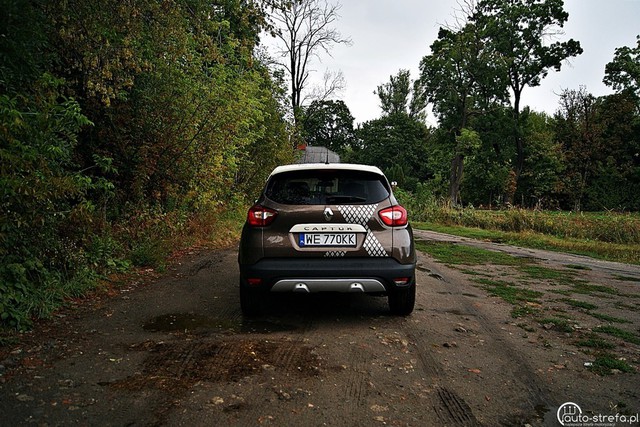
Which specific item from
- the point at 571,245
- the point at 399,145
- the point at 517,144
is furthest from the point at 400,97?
the point at 571,245

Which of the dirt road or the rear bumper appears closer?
the dirt road

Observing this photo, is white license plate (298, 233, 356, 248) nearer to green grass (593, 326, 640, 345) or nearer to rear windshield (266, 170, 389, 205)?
rear windshield (266, 170, 389, 205)

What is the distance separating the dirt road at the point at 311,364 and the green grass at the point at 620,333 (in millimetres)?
35

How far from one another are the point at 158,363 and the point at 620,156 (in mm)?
43654

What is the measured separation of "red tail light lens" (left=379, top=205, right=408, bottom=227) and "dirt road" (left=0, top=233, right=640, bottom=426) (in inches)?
41.2

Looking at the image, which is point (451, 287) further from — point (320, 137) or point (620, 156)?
point (320, 137)

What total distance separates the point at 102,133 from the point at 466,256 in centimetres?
802

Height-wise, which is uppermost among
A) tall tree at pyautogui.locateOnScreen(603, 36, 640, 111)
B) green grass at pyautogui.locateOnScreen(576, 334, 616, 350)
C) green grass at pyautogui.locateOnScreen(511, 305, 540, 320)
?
tall tree at pyautogui.locateOnScreen(603, 36, 640, 111)

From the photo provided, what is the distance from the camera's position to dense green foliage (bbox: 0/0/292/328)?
13.8 ft

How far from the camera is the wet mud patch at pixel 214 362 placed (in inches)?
123

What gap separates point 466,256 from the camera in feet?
34.8

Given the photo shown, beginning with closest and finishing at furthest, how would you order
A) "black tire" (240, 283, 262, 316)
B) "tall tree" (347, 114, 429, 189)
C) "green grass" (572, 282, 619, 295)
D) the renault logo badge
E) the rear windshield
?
the renault logo badge
the rear windshield
"black tire" (240, 283, 262, 316)
"green grass" (572, 282, 619, 295)
"tall tree" (347, 114, 429, 189)

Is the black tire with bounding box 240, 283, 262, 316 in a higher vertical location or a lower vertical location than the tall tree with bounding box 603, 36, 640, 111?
lower

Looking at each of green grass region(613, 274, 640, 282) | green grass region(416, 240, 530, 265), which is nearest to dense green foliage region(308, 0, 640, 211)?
green grass region(416, 240, 530, 265)
